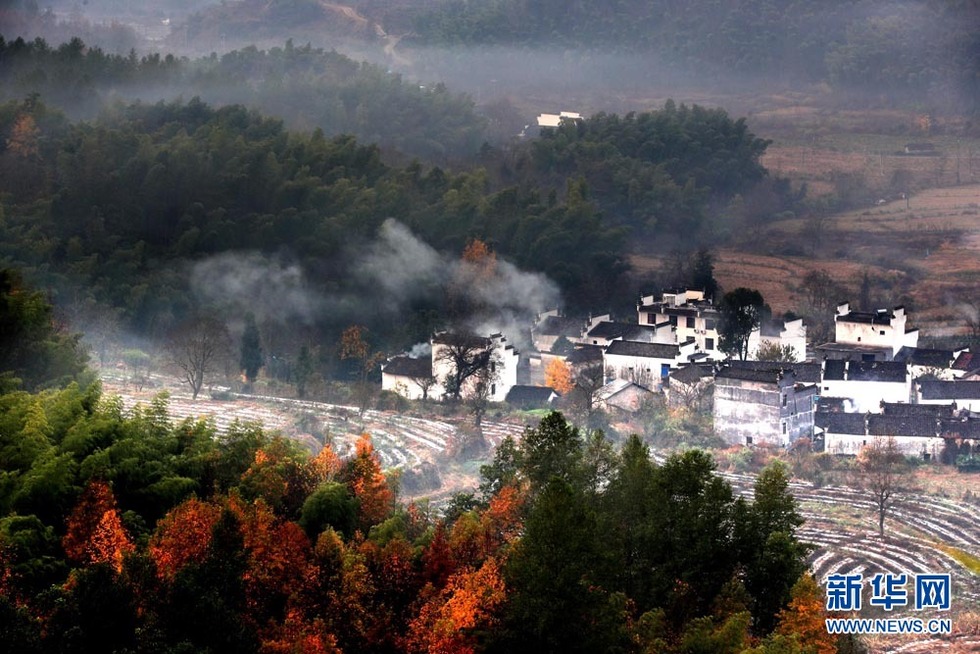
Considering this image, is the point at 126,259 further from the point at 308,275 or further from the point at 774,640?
the point at 774,640

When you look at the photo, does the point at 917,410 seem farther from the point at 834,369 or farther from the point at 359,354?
the point at 359,354

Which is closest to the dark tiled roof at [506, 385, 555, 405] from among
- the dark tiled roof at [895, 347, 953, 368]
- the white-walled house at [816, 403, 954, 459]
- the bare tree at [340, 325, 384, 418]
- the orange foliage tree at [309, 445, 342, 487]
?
the bare tree at [340, 325, 384, 418]

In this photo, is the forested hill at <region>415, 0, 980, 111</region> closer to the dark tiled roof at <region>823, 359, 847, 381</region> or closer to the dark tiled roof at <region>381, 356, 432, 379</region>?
the dark tiled roof at <region>823, 359, 847, 381</region>

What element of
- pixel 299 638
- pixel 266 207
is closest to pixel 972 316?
pixel 266 207

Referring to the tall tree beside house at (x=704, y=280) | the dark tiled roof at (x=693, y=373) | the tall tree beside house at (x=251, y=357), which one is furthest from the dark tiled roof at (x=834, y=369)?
the tall tree beside house at (x=251, y=357)

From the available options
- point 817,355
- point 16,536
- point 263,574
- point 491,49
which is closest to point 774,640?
point 263,574
